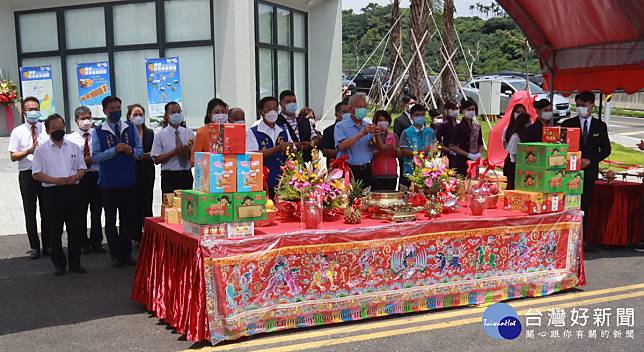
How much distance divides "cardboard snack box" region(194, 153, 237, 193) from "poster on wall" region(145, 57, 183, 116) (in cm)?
1241

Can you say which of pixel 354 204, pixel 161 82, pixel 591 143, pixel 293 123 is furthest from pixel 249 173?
pixel 161 82

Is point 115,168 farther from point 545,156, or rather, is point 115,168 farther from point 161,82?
point 161,82

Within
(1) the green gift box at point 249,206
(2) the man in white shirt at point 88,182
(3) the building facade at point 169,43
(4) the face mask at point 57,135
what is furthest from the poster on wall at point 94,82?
(1) the green gift box at point 249,206

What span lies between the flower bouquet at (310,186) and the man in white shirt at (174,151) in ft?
6.65

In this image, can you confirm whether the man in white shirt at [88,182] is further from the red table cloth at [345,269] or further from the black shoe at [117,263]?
the red table cloth at [345,269]

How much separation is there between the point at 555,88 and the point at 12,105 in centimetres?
1508

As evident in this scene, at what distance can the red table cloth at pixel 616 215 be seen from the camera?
7539 millimetres

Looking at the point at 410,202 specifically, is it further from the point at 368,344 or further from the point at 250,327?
the point at 250,327

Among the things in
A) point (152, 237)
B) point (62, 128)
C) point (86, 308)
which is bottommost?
point (86, 308)

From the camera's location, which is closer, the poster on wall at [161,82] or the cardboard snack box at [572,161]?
the cardboard snack box at [572,161]

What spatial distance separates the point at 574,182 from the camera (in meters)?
5.71

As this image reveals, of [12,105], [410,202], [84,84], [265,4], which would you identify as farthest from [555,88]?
[12,105]

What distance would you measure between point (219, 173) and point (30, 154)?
12.0ft

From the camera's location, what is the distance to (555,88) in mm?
9086
